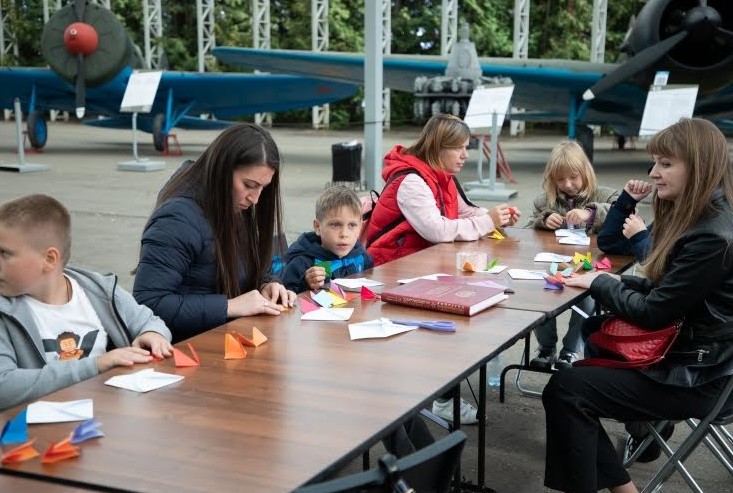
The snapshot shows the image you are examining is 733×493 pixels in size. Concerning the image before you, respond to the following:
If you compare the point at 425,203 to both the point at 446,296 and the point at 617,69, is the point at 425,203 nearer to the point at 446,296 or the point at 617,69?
the point at 446,296

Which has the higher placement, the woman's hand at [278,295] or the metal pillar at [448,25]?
the metal pillar at [448,25]

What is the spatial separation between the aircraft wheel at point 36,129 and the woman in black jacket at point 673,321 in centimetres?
1701

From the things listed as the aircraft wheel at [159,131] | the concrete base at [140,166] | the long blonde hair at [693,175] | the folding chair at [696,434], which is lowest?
the concrete base at [140,166]

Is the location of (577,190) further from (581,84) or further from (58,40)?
(58,40)

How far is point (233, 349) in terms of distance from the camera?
231 centimetres

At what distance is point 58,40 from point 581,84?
34.2 feet

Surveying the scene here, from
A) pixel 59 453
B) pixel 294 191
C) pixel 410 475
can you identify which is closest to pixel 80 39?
pixel 294 191

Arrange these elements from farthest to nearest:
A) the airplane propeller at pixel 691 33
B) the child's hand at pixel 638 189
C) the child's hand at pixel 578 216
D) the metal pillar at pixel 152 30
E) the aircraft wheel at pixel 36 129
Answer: the metal pillar at pixel 152 30 → the aircraft wheel at pixel 36 129 → the airplane propeller at pixel 691 33 → the child's hand at pixel 578 216 → the child's hand at pixel 638 189

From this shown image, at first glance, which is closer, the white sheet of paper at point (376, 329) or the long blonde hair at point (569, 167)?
the white sheet of paper at point (376, 329)

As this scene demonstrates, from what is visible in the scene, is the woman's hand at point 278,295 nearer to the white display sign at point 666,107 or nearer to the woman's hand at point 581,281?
the woman's hand at point 581,281

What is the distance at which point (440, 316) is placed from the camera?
275cm

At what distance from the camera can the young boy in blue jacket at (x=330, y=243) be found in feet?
11.9

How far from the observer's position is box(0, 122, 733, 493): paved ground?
3553mm

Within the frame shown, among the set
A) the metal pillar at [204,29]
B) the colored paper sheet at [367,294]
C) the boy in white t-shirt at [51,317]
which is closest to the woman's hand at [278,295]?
the colored paper sheet at [367,294]
